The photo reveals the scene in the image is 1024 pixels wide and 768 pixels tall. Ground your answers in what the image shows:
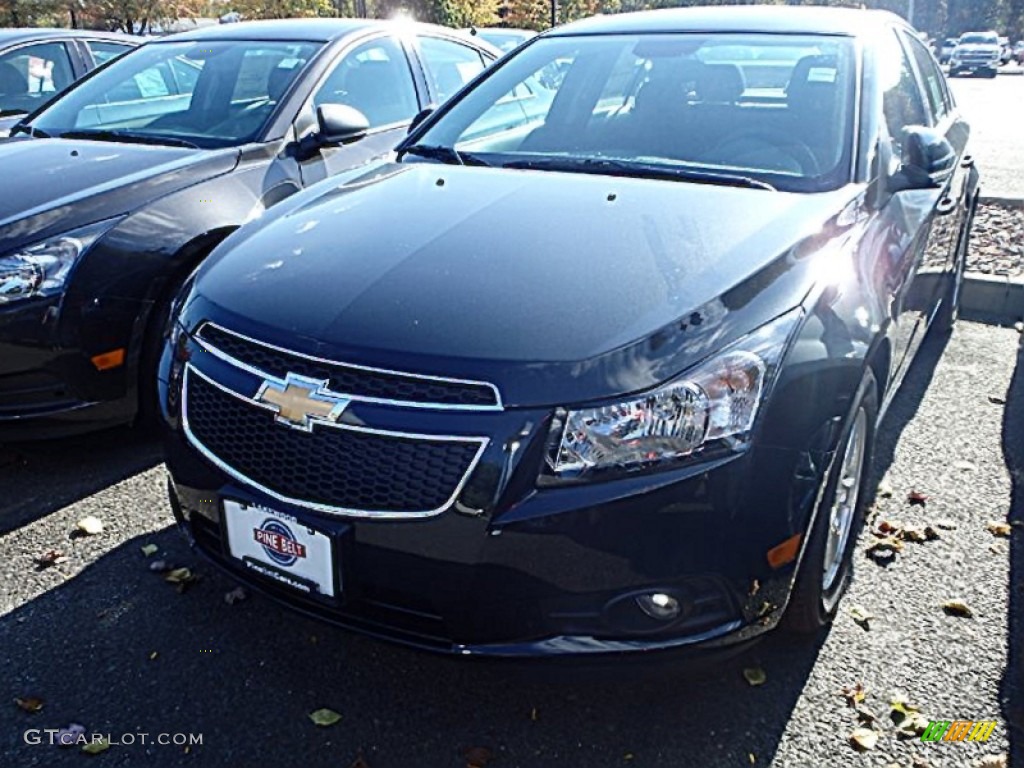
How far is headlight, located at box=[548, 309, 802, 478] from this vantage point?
1872 millimetres

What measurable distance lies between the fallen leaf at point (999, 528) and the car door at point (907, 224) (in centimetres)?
59

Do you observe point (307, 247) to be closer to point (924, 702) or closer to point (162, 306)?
point (162, 306)

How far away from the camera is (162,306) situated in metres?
3.44

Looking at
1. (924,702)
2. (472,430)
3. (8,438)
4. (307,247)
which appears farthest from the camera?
(8,438)

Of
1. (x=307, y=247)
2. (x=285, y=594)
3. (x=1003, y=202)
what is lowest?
(x=1003, y=202)

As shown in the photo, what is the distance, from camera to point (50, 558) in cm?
288

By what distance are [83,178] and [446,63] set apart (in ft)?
7.85

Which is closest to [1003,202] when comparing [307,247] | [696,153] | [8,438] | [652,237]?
[696,153]

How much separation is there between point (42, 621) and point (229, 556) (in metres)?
0.77

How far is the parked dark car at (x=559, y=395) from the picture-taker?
6.15 ft

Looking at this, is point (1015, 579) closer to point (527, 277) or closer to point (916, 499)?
point (916, 499)

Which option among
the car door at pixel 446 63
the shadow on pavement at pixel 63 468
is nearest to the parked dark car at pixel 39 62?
the car door at pixel 446 63

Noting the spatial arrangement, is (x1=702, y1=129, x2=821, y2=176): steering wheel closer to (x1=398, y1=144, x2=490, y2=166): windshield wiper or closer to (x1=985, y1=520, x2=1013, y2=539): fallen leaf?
(x1=398, y1=144, x2=490, y2=166): windshield wiper

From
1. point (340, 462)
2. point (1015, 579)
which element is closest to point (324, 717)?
point (340, 462)
